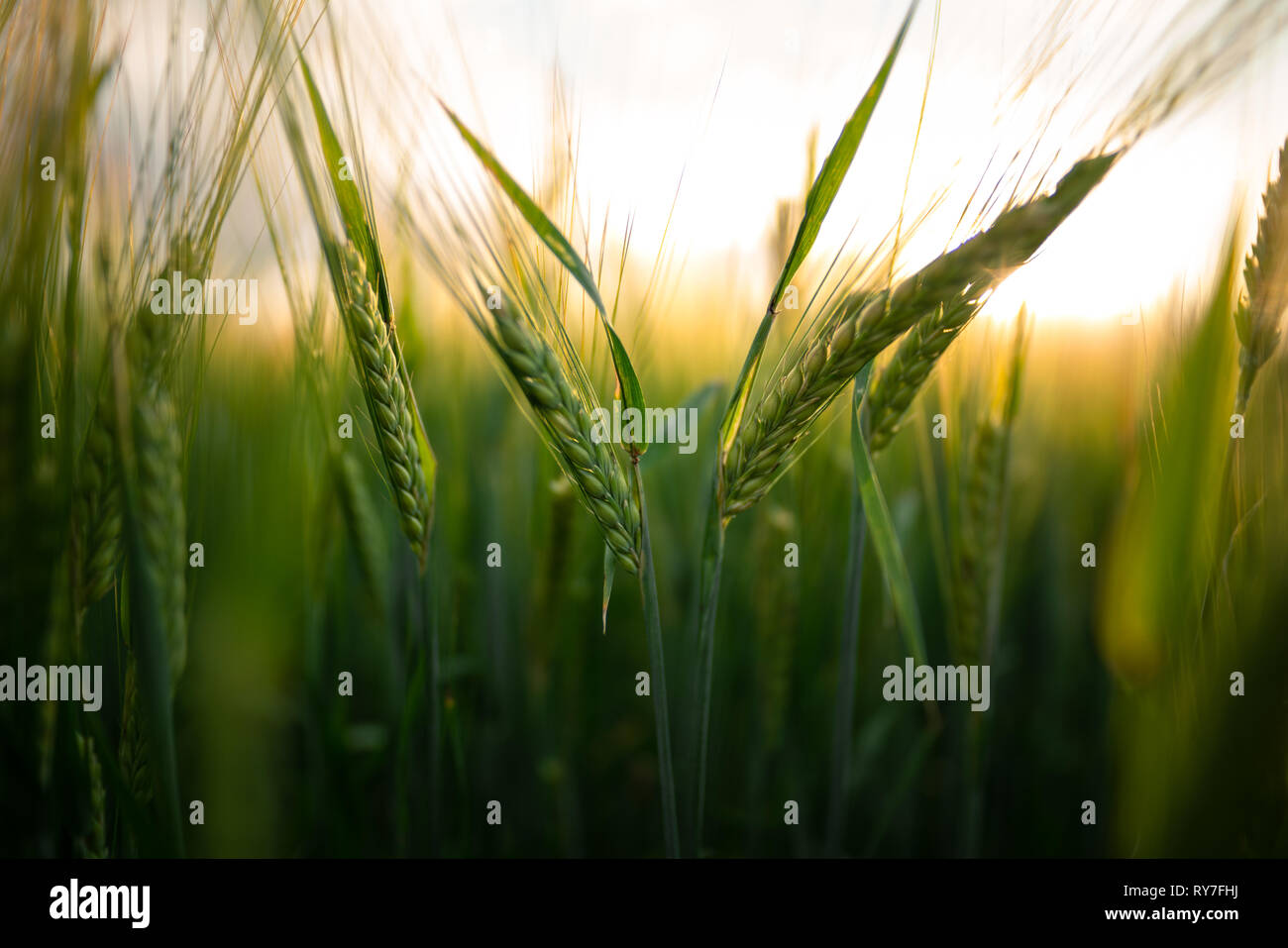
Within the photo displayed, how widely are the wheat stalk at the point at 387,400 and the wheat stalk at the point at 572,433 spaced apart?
12cm

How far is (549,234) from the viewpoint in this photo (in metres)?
0.49

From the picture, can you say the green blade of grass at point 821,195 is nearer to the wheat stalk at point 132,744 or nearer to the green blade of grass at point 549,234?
the green blade of grass at point 549,234

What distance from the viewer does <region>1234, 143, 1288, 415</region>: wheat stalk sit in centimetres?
69

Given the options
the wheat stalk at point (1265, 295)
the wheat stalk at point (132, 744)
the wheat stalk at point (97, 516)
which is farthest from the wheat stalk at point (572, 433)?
the wheat stalk at point (1265, 295)

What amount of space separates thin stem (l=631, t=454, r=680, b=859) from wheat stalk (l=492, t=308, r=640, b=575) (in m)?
0.02

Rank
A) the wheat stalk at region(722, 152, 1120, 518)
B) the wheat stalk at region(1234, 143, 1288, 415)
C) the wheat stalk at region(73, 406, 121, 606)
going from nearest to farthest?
the wheat stalk at region(722, 152, 1120, 518), the wheat stalk at region(73, 406, 121, 606), the wheat stalk at region(1234, 143, 1288, 415)

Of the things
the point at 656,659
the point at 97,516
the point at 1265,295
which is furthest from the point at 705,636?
the point at 1265,295

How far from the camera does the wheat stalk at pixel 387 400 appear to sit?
54 centimetres

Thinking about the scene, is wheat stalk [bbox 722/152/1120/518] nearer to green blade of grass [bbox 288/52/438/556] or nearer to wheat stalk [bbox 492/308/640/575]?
wheat stalk [bbox 492/308/640/575]

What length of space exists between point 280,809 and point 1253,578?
3.90 feet

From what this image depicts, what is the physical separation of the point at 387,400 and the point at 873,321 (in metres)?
0.44

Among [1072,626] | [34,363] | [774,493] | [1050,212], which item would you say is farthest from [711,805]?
[34,363]

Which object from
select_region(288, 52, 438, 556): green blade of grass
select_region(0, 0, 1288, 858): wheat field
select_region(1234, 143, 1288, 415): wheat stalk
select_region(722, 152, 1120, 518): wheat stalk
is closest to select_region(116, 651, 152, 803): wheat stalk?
select_region(0, 0, 1288, 858): wheat field

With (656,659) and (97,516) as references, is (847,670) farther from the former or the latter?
(97,516)
